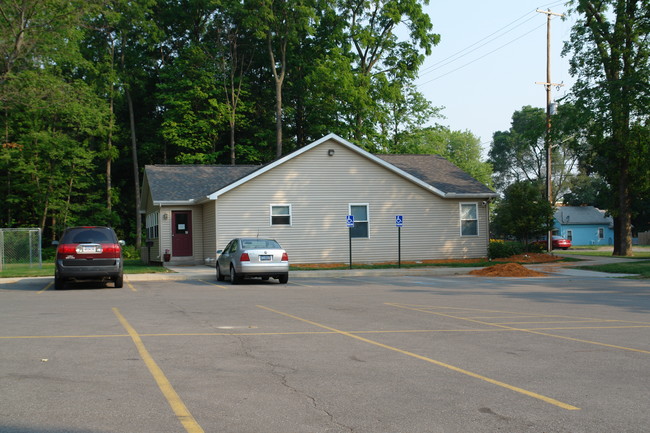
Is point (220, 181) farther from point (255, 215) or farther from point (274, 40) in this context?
point (274, 40)

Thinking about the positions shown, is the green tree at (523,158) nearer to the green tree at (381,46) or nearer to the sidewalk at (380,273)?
the green tree at (381,46)

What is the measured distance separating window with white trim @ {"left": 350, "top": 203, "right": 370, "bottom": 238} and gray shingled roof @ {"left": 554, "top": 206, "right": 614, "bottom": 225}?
50.7 m

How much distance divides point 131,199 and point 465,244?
3052 cm

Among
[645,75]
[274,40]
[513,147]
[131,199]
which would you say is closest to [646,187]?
[645,75]

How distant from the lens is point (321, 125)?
160 feet

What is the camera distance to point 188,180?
111 ft

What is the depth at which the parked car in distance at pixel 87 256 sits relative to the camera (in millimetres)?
18047

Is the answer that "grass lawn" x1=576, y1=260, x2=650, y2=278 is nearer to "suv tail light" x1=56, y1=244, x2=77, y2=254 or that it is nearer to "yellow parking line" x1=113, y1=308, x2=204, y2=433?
"suv tail light" x1=56, y1=244, x2=77, y2=254

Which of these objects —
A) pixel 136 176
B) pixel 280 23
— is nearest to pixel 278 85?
pixel 280 23

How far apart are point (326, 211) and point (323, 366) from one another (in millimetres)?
23086

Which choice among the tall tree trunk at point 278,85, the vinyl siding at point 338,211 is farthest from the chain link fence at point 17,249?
the tall tree trunk at point 278,85

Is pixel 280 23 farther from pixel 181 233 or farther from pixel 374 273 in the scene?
pixel 374 273

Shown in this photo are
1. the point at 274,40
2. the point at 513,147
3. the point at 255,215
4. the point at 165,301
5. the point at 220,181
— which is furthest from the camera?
the point at 513,147

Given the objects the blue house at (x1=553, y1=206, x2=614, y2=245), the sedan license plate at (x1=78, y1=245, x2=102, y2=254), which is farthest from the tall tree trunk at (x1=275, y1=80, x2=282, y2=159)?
the blue house at (x1=553, y1=206, x2=614, y2=245)
